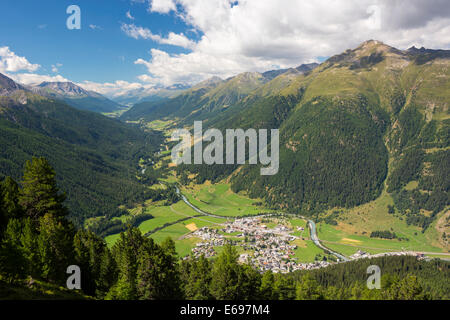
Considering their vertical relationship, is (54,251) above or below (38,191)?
below

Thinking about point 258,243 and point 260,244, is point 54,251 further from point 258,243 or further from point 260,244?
point 258,243

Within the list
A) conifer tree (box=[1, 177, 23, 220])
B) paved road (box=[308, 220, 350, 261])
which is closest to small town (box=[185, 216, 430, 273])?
paved road (box=[308, 220, 350, 261])

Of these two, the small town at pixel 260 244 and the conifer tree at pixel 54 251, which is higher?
the conifer tree at pixel 54 251

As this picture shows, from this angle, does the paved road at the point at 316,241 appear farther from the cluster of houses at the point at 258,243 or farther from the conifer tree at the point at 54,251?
the conifer tree at the point at 54,251

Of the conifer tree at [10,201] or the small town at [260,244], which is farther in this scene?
the small town at [260,244]

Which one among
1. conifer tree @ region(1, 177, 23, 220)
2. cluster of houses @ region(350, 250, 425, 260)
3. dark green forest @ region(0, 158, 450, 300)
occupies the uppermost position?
conifer tree @ region(1, 177, 23, 220)

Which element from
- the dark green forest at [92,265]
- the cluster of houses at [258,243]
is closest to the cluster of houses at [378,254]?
the cluster of houses at [258,243]

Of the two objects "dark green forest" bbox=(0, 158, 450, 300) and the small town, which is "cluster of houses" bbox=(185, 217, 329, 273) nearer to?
the small town

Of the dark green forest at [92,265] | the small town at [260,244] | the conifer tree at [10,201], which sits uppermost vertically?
the conifer tree at [10,201]

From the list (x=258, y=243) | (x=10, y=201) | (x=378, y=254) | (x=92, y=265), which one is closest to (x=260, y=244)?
(x=258, y=243)

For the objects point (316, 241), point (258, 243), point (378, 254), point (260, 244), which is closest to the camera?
point (378, 254)

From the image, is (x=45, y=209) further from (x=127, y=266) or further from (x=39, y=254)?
(x=127, y=266)

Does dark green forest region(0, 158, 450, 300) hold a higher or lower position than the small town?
higher

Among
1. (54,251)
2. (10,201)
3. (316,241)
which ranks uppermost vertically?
(10,201)
